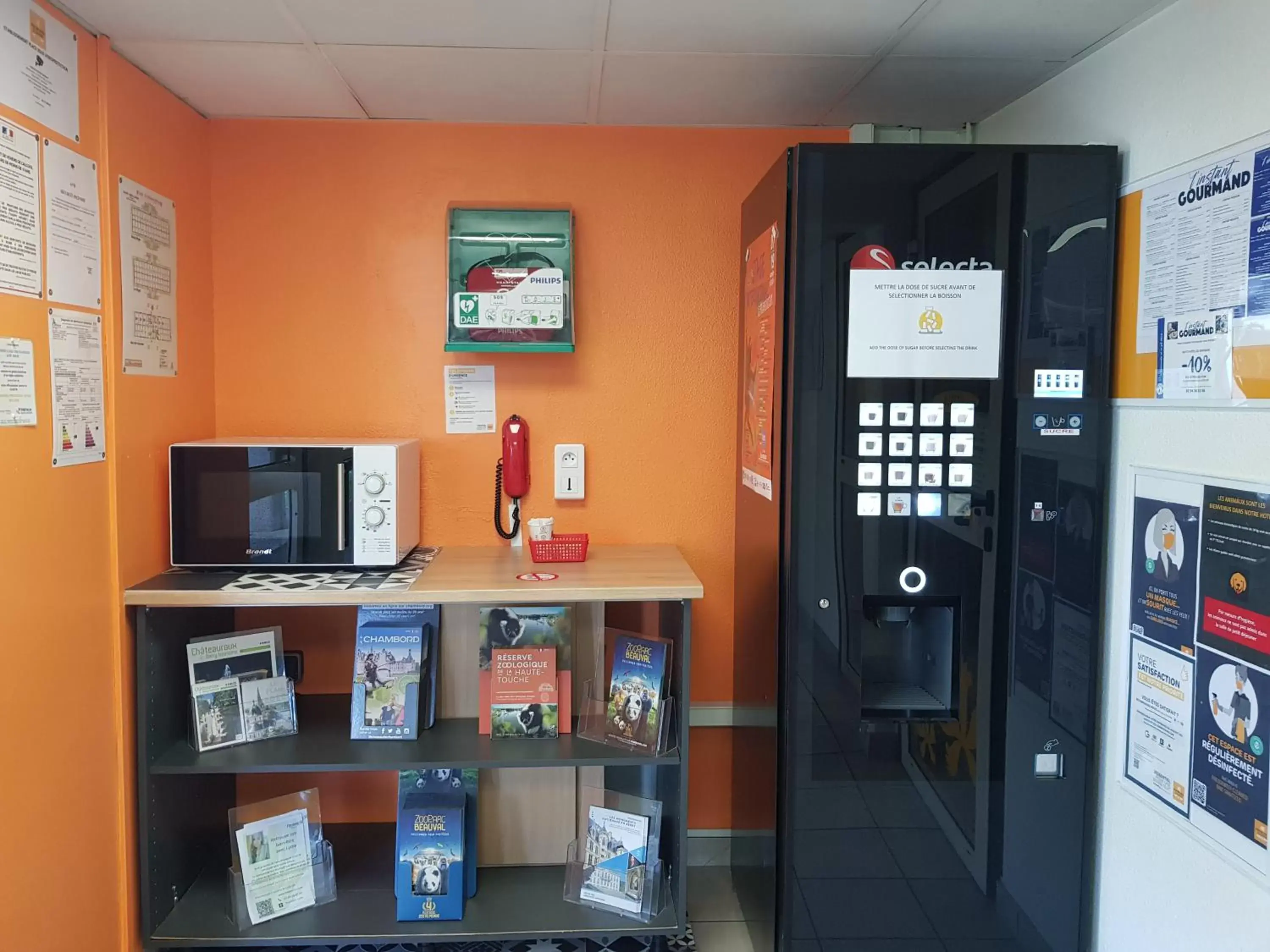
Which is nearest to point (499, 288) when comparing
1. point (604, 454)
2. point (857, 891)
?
point (604, 454)

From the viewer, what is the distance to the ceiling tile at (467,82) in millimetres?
1867

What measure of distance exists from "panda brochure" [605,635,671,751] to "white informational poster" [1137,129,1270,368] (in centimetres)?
119

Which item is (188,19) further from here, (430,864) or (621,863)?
(621,863)

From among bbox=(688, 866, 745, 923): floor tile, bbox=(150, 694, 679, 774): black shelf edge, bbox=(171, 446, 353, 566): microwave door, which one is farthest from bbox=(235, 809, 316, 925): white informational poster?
bbox=(688, 866, 745, 923): floor tile

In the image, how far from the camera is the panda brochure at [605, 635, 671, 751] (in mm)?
2033

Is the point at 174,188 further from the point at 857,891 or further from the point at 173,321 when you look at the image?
the point at 857,891

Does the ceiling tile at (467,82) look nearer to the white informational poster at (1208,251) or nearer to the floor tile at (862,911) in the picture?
the white informational poster at (1208,251)

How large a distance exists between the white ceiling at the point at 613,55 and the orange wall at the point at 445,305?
0.31 ft

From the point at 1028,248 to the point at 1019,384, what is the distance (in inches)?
10.5

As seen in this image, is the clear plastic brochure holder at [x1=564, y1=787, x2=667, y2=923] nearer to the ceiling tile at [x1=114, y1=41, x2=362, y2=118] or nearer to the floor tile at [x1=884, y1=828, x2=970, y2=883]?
the floor tile at [x1=884, y1=828, x2=970, y2=883]

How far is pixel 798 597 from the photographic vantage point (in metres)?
1.77

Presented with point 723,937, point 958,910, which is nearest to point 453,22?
point 958,910

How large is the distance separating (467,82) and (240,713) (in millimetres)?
1564

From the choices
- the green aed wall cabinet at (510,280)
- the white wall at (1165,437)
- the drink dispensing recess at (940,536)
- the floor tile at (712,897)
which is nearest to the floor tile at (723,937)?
the floor tile at (712,897)
